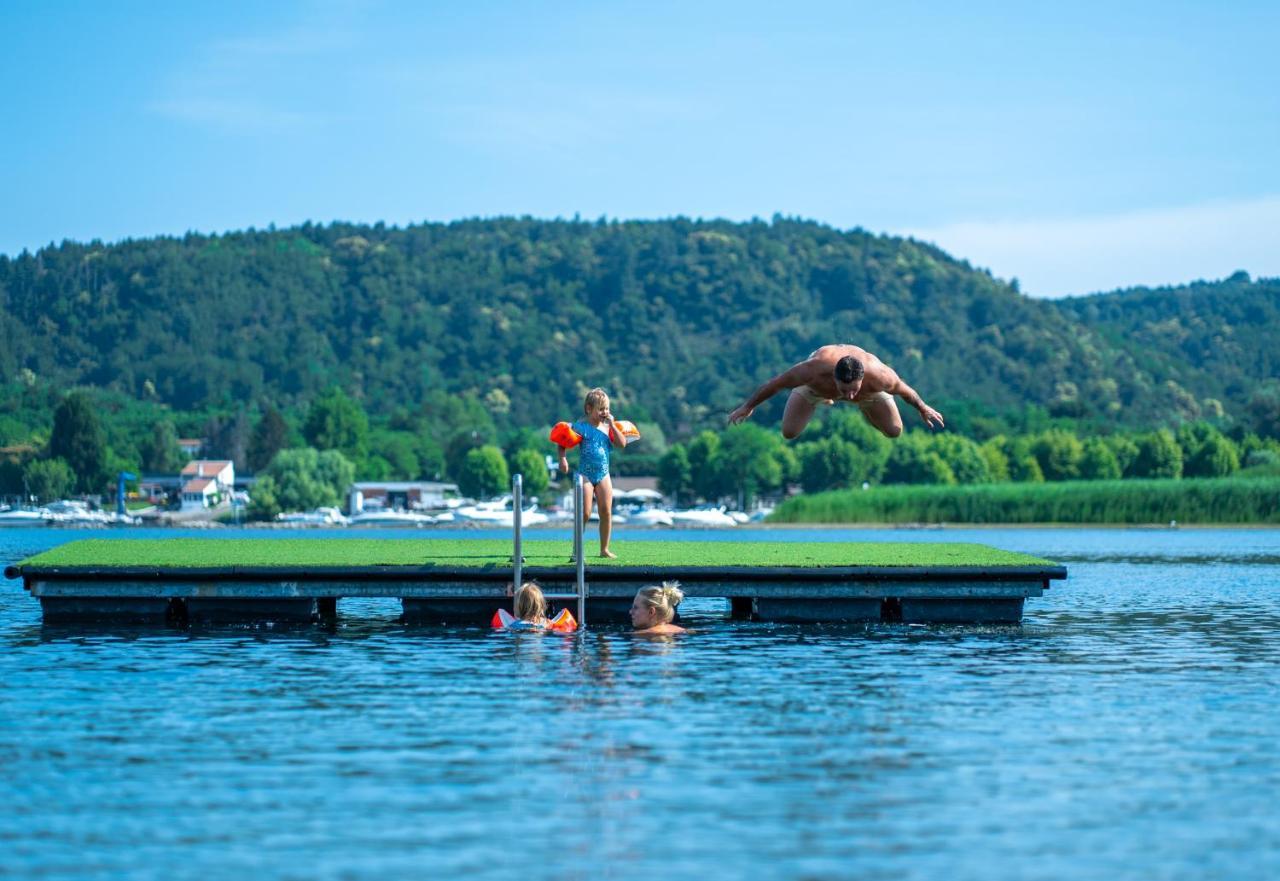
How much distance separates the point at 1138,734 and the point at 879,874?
645 cm

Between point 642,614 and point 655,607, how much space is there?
25 cm

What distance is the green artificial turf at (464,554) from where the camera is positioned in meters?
26.7

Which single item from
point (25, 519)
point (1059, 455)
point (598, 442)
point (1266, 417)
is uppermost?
point (1266, 417)

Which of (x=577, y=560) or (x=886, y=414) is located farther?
(x=577, y=560)

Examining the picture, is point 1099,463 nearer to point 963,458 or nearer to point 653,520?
point 963,458

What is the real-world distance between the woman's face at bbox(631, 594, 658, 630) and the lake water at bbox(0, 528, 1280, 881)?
61cm

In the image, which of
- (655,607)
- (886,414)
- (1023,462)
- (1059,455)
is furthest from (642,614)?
(1023,462)

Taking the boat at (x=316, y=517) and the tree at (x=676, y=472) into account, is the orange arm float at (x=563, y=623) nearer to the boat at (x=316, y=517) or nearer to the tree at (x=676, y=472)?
the boat at (x=316, y=517)

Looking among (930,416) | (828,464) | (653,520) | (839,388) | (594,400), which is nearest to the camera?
(839,388)

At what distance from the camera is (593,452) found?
84.4 ft

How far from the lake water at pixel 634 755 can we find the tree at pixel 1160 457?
129148 millimetres

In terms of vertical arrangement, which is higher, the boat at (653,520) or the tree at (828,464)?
the tree at (828,464)

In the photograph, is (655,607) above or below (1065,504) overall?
below

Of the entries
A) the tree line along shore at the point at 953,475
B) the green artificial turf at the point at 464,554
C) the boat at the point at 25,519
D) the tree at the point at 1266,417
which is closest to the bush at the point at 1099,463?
the tree line along shore at the point at 953,475
